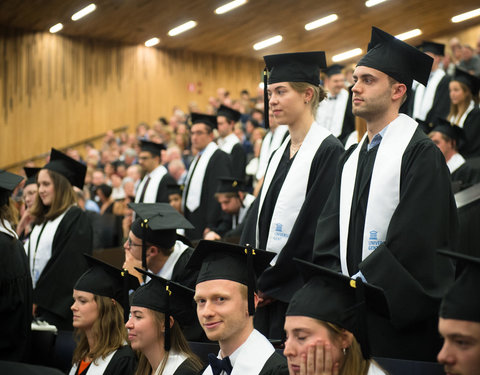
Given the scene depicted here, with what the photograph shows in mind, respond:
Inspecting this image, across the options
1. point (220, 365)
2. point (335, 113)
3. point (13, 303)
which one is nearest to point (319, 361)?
point (220, 365)

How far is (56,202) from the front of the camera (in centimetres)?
633

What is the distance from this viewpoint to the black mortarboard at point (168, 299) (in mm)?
3910

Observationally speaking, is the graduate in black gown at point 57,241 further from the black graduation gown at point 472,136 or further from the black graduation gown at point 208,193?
the black graduation gown at point 472,136

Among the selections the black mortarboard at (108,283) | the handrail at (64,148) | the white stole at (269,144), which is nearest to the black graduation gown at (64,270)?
the black mortarboard at (108,283)

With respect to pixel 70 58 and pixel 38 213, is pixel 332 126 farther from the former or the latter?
pixel 70 58

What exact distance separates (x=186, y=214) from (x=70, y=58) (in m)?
12.6

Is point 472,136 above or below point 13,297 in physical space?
above

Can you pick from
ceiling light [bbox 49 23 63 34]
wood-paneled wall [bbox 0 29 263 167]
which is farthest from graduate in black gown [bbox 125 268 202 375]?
wood-paneled wall [bbox 0 29 263 167]

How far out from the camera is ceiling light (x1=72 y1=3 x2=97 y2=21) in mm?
15747

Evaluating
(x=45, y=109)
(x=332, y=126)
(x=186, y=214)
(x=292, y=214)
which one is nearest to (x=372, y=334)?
(x=292, y=214)

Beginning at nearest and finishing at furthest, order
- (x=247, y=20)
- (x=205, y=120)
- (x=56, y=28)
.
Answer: (x=205, y=120)
(x=247, y=20)
(x=56, y=28)

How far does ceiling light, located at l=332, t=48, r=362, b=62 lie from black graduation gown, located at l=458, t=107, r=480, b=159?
1201 centimetres

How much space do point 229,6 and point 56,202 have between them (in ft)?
34.2

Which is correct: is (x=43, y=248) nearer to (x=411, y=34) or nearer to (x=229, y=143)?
(x=229, y=143)
